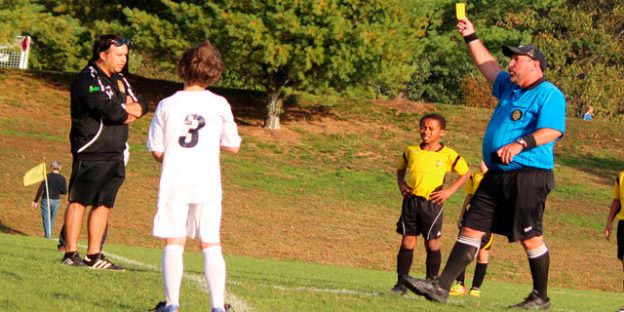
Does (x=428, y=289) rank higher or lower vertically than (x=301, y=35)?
lower

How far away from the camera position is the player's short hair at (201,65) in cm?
685

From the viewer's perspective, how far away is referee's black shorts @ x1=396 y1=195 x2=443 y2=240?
35.2 ft

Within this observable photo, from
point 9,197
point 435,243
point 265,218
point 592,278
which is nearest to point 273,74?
point 265,218

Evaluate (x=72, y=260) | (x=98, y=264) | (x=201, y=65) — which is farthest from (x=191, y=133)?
(x=72, y=260)

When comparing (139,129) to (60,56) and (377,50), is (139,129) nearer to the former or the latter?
(377,50)

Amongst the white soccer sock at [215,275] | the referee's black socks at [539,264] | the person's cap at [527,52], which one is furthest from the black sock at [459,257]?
the white soccer sock at [215,275]

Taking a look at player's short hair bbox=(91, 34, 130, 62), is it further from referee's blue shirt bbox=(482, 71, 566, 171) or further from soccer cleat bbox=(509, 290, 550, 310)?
soccer cleat bbox=(509, 290, 550, 310)

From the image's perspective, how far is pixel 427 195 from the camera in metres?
10.8

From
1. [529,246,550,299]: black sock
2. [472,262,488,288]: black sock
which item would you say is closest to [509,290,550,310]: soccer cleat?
[529,246,550,299]: black sock

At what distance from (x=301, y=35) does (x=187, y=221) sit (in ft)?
85.0

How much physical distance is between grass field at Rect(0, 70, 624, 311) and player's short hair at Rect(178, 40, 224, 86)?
1012cm

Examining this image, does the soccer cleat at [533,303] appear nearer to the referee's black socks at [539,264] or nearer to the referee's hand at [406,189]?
the referee's black socks at [539,264]

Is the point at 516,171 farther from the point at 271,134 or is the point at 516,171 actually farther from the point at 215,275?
the point at 271,134

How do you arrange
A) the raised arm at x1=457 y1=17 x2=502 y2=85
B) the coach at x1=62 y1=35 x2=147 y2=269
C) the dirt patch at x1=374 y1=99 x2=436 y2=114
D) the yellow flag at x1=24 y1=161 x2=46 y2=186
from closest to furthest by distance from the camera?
the raised arm at x1=457 y1=17 x2=502 y2=85 → the coach at x1=62 y1=35 x2=147 y2=269 → the yellow flag at x1=24 y1=161 x2=46 y2=186 → the dirt patch at x1=374 y1=99 x2=436 y2=114
